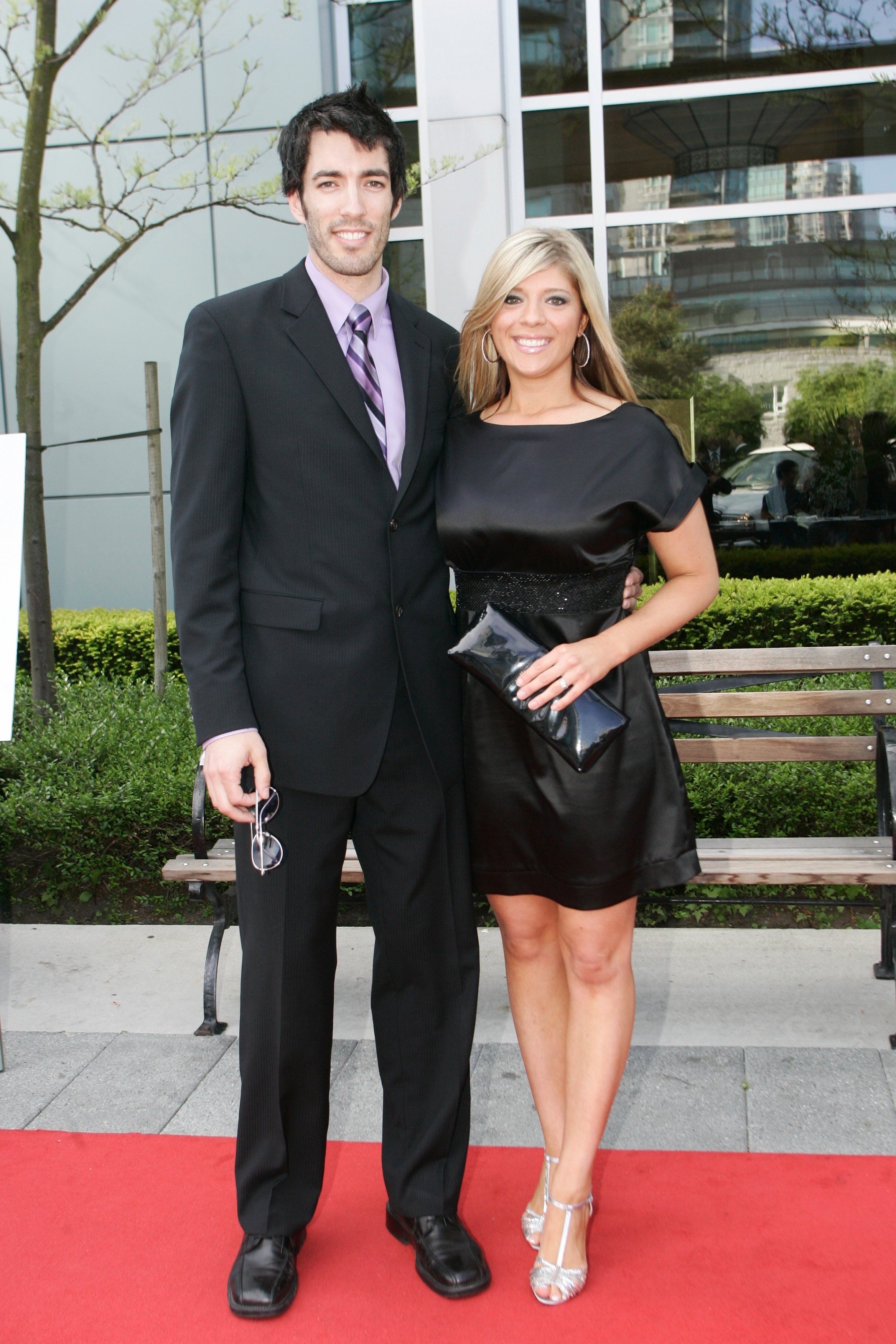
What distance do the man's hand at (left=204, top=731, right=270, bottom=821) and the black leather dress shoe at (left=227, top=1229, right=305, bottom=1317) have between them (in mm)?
925

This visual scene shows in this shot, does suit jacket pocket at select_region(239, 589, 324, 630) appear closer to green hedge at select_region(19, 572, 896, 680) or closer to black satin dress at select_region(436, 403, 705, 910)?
black satin dress at select_region(436, 403, 705, 910)

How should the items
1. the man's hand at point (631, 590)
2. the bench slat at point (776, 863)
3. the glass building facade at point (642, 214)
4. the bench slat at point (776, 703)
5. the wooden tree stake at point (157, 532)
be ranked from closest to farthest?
the man's hand at point (631, 590) < the bench slat at point (776, 863) < the bench slat at point (776, 703) < the wooden tree stake at point (157, 532) < the glass building facade at point (642, 214)

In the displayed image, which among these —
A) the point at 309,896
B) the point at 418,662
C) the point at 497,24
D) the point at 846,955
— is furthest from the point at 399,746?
the point at 497,24

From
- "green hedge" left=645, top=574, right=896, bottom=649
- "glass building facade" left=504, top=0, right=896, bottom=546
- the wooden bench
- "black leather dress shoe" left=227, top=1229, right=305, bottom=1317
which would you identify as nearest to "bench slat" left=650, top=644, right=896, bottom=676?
the wooden bench

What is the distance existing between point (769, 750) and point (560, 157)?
7.21 metres

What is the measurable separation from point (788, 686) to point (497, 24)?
583 centimetres

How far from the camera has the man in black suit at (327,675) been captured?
7.45 feet

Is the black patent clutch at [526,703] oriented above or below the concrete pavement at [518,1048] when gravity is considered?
above

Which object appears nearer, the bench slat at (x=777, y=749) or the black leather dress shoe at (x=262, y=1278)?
the black leather dress shoe at (x=262, y=1278)

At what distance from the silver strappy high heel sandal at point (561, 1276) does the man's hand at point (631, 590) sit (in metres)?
1.25

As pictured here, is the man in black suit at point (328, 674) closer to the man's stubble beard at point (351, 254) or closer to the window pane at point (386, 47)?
the man's stubble beard at point (351, 254)

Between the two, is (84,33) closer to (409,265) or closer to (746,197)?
(409,265)

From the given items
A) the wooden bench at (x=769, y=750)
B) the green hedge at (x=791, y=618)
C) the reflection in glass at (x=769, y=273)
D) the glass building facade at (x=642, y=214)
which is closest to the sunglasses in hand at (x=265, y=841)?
the wooden bench at (x=769, y=750)

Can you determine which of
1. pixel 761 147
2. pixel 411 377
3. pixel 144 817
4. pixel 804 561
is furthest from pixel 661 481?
pixel 761 147
